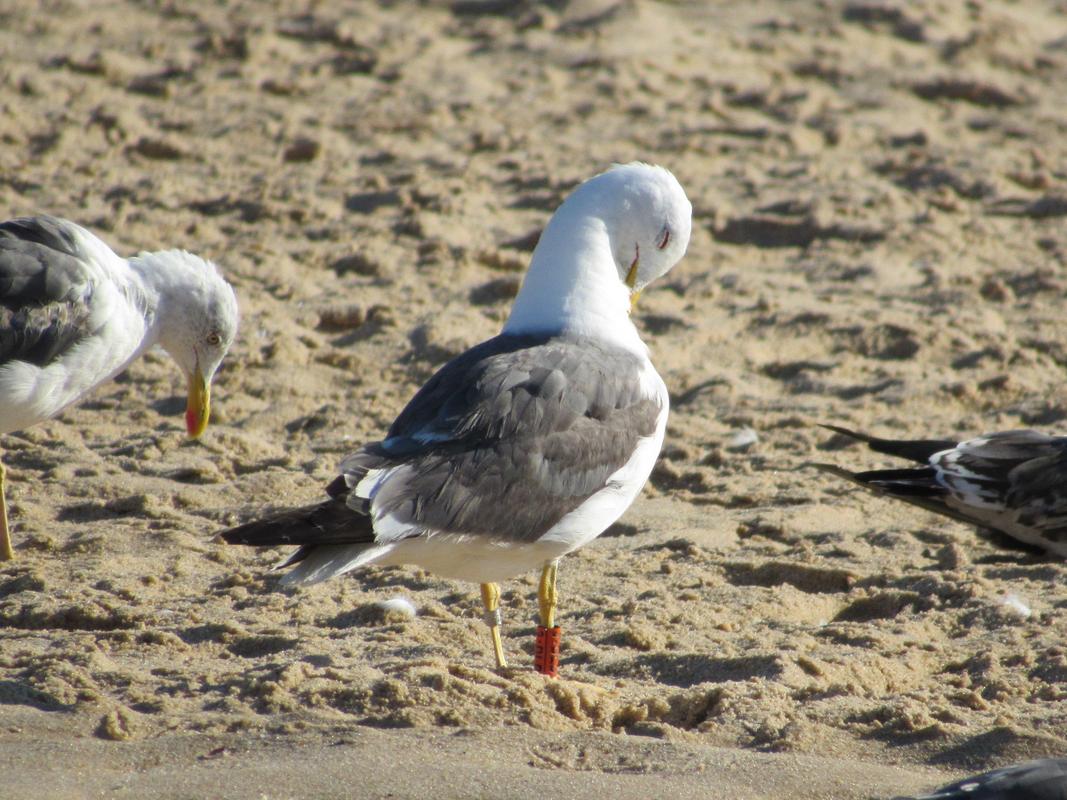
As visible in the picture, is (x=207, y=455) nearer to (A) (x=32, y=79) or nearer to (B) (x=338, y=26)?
(A) (x=32, y=79)

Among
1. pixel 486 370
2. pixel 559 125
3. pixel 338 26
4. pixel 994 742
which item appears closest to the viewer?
pixel 994 742

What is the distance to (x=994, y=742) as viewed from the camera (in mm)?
4051

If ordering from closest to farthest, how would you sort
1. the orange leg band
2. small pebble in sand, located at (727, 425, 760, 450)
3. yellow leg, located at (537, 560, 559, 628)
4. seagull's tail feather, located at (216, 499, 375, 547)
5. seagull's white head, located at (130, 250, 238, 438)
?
seagull's tail feather, located at (216, 499, 375, 547) < the orange leg band < yellow leg, located at (537, 560, 559, 628) < seagull's white head, located at (130, 250, 238, 438) < small pebble in sand, located at (727, 425, 760, 450)

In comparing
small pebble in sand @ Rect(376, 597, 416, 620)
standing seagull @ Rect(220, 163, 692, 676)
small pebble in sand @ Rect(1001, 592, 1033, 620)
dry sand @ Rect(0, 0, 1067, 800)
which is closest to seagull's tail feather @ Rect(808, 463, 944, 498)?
dry sand @ Rect(0, 0, 1067, 800)

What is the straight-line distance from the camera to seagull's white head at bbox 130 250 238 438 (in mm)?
5910

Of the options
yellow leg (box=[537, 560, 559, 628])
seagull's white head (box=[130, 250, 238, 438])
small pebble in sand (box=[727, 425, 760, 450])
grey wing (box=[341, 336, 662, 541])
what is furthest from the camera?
small pebble in sand (box=[727, 425, 760, 450])

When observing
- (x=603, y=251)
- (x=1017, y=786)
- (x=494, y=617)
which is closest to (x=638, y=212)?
(x=603, y=251)

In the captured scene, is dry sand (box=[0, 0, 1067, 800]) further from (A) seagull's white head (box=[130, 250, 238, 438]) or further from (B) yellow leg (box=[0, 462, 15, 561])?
(A) seagull's white head (box=[130, 250, 238, 438])

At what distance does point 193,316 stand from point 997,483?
3058mm

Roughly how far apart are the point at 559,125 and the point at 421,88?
109 centimetres

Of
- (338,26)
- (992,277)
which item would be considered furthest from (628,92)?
(992,277)

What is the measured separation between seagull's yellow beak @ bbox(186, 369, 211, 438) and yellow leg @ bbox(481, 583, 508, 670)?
70.5 inches

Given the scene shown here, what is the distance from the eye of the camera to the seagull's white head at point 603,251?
494cm

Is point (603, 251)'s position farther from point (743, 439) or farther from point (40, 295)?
point (40, 295)
